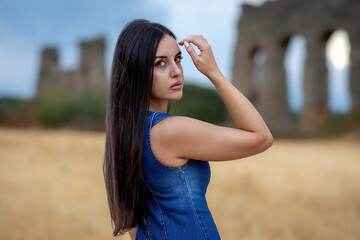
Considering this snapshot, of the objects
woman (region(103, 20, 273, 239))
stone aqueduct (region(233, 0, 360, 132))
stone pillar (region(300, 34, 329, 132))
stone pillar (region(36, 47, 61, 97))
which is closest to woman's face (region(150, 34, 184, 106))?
woman (region(103, 20, 273, 239))

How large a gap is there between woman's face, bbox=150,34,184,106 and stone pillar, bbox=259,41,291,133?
1792cm

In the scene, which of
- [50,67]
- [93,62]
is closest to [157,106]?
[93,62]

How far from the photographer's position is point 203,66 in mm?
1527

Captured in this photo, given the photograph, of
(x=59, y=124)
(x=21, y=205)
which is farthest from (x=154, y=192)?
(x=59, y=124)

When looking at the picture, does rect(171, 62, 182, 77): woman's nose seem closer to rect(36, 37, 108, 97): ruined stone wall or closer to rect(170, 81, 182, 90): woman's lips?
rect(170, 81, 182, 90): woman's lips

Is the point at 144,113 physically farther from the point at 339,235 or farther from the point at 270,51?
the point at 270,51

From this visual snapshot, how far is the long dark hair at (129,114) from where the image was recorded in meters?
1.59

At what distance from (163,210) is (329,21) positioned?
58.2 ft

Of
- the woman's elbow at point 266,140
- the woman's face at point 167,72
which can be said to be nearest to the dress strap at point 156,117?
the woman's face at point 167,72

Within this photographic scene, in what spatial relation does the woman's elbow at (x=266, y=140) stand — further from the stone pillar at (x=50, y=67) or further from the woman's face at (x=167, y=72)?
the stone pillar at (x=50, y=67)

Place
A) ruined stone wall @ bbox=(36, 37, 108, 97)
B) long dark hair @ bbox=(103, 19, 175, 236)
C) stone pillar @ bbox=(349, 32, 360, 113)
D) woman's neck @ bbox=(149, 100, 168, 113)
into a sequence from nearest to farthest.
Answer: long dark hair @ bbox=(103, 19, 175, 236), woman's neck @ bbox=(149, 100, 168, 113), stone pillar @ bbox=(349, 32, 360, 113), ruined stone wall @ bbox=(36, 37, 108, 97)

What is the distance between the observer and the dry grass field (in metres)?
3.96

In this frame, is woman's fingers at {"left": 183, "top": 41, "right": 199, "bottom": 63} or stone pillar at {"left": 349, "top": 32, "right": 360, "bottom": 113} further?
stone pillar at {"left": 349, "top": 32, "right": 360, "bottom": 113}

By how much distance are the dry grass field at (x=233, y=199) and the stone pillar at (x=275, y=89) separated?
35.9ft
